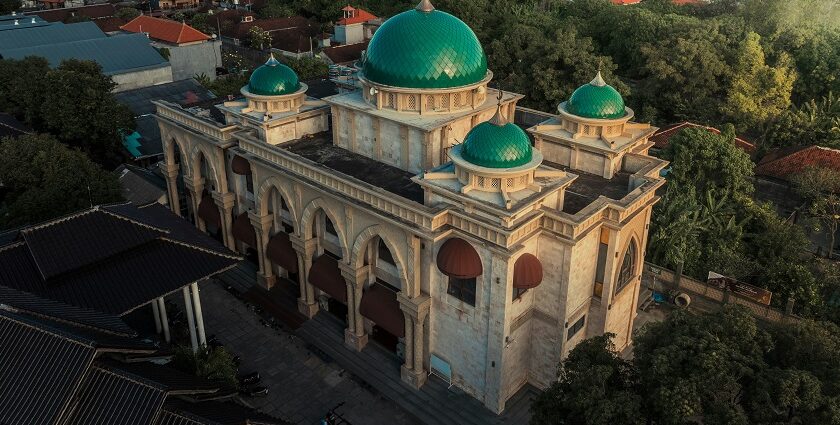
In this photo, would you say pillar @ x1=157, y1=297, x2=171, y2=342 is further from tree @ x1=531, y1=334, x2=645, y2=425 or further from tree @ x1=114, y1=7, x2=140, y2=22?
tree @ x1=114, y1=7, x2=140, y2=22

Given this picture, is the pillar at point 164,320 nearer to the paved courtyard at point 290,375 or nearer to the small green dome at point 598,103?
the paved courtyard at point 290,375

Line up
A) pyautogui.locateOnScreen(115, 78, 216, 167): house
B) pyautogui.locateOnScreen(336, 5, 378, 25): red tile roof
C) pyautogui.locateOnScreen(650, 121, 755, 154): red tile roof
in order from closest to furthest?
1. pyautogui.locateOnScreen(650, 121, 755, 154): red tile roof
2. pyautogui.locateOnScreen(115, 78, 216, 167): house
3. pyautogui.locateOnScreen(336, 5, 378, 25): red tile roof

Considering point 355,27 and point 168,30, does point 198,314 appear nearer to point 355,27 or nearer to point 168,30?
point 168,30

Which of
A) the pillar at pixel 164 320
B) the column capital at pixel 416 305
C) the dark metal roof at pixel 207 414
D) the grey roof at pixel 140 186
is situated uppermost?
the dark metal roof at pixel 207 414

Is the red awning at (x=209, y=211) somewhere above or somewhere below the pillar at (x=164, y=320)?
above

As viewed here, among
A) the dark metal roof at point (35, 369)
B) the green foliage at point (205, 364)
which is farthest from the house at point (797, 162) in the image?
the dark metal roof at point (35, 369)

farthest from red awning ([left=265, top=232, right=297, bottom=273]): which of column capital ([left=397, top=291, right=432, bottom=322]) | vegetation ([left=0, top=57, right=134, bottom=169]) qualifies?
vegetation ([left=0, top=57, right=134, bottom=169])

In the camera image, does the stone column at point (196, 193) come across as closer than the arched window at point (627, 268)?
No
